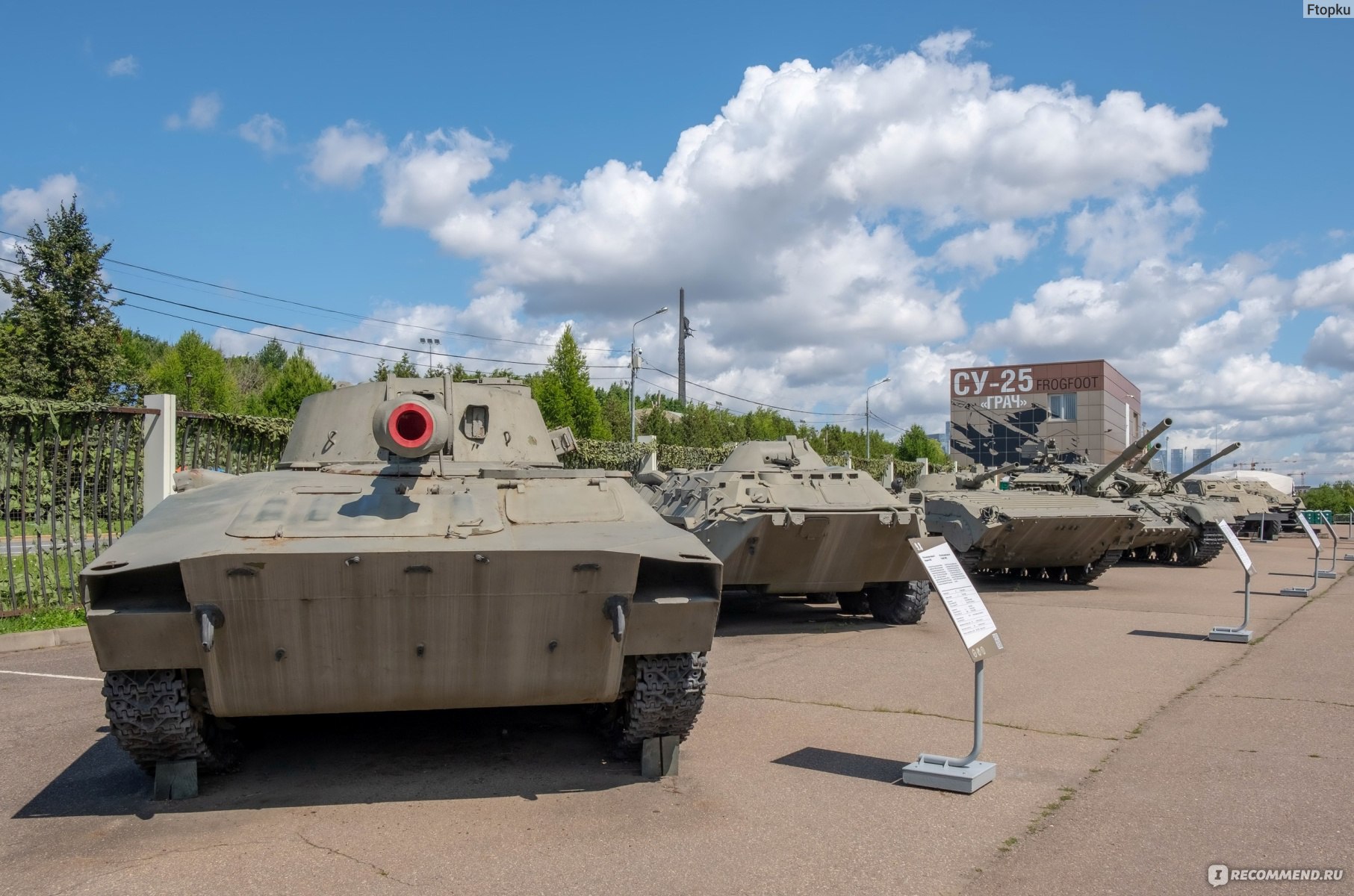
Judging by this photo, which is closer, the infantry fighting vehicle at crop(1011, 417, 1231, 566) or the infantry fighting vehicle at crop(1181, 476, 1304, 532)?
the infantry fighting vehicle at crop(1011, 417, 1231, 566)

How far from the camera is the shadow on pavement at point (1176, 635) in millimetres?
10656

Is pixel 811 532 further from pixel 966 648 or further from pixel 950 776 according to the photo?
pixel 950 776

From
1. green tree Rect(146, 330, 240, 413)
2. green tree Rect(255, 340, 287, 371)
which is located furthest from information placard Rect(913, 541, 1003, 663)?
green tree Rect(255, 340, 287, 371)

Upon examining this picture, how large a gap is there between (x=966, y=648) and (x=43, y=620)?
29.9 feet

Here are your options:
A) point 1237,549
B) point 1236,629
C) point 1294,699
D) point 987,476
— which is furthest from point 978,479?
point 1294,699

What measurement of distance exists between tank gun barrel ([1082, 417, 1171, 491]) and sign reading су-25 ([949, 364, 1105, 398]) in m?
46.0

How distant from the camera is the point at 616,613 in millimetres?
5145

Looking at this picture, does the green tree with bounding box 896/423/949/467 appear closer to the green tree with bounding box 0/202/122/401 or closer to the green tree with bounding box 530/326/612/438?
the green tree with bounding box 530/326/612/438

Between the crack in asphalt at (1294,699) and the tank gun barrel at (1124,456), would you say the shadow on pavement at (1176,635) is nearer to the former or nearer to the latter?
the crack in asphalt at (1294,699)

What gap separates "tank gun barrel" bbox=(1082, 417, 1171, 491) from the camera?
1664 centimetres

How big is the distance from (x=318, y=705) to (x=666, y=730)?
1689mm

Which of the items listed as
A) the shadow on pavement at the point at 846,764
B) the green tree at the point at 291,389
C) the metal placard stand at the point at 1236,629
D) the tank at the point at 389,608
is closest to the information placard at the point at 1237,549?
the metal placard stand at the point at 1236,629

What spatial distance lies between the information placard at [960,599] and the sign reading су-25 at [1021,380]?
60.3 meters

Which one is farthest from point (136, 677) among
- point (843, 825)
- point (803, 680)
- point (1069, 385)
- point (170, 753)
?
point (1069, 385)
